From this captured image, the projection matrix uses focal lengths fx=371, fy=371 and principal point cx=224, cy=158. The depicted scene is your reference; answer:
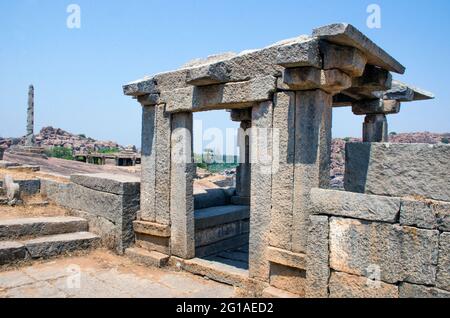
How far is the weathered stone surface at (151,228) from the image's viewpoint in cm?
571

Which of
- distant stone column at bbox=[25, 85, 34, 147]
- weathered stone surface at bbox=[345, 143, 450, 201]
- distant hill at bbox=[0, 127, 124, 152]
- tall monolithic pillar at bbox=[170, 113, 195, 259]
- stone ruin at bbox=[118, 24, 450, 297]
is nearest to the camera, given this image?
stone ruin at bbox=[118, 24, 450, 297]

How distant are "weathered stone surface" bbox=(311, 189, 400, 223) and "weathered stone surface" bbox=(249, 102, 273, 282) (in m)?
0.85

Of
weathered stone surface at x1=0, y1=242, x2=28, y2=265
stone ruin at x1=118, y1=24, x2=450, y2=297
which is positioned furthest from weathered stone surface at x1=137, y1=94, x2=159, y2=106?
weathered stone surface at x1=0, y1=242, x2=28, y2=265

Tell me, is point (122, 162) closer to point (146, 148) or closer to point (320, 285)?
point (146, 148)

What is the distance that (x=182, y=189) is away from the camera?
558 centimetres

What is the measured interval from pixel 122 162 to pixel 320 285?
24804mm

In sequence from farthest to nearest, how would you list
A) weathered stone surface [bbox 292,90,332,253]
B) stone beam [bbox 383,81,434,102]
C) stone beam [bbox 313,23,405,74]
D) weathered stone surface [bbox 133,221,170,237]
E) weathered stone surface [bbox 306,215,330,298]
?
stone beam [bbox 383,81,434,102], weathered stone surface [bbox 133,221,170,237], weathered stone surface [bbox 292,90,332,253], weathered stone surface [bbox 306,215,330,298], stone beam [bbox 313,23,405,74]

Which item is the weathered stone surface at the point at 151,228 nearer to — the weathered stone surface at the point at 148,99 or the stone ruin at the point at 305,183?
the stone ruin at the point at 305,183

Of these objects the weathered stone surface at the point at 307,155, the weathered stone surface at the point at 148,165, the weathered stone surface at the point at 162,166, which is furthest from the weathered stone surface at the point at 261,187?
the weathered stone surface at the point at 148,165

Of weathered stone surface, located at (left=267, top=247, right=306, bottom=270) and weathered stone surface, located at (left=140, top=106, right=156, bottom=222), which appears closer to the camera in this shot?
weathered stone surface, located at (left=267, top=247, right=306, bottom=270)

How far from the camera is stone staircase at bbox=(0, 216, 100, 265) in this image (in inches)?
213

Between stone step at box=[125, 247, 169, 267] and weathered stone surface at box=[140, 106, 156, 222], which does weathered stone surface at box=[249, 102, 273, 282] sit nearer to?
stone step at box=[125, 247, 169, 267]
